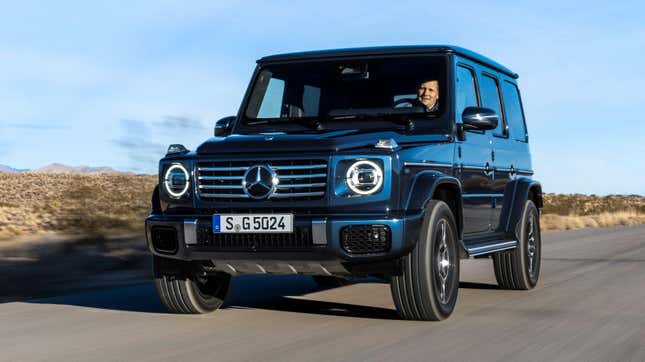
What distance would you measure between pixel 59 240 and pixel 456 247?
10350 mm

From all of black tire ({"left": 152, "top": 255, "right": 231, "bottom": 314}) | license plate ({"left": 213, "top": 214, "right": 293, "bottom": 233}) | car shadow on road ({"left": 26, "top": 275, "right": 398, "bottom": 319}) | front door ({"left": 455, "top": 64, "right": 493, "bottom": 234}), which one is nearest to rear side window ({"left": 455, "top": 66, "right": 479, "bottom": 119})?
front door ({"left": 455, "top": 64, "right": 493, "bottom": 234})

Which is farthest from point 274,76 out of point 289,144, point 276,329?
point 276,329

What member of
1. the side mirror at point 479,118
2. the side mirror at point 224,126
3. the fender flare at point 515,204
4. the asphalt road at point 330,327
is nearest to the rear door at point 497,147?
the fender flare at point 515,204

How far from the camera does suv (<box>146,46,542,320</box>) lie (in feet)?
20.2

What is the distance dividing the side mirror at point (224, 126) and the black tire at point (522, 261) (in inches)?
111

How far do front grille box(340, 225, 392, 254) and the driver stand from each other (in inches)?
63.8

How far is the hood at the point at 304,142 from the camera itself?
20.6ft

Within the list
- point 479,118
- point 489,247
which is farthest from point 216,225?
point 489,247

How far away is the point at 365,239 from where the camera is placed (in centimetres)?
607

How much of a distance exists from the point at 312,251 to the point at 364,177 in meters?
0.58

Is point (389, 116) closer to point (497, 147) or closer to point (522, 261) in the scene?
point (497, 147)

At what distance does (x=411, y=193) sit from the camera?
629 cm

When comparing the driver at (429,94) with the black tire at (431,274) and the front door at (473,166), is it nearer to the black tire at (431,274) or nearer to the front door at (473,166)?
the front door at (473,166)

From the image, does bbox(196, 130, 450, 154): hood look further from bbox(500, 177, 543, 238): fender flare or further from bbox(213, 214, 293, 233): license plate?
bbox(500, 177, 543, 238): fender flare
